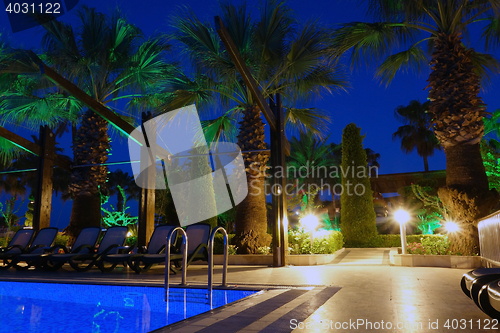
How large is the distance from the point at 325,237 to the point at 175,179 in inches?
480

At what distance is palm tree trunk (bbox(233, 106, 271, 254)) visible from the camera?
39.4 ft

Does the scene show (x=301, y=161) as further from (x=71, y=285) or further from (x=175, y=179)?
(x=71, y=285)

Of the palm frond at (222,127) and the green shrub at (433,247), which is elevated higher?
the palm frond at (222,127)

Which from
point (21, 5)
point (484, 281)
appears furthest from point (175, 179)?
point (484, 281)

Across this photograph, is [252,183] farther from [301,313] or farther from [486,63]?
[301,313]

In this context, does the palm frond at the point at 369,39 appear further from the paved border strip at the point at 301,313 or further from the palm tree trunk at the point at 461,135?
the paved border strip at the point at 301,313

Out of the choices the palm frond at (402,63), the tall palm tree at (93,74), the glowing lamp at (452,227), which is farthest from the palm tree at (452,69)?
the tall palm tree at (93,74)

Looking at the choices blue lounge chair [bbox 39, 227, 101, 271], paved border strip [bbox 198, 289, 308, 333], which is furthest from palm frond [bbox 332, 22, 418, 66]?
blue lounge chair [bbox 39, 227, 101, 271]

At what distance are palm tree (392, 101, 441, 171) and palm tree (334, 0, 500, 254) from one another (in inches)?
975

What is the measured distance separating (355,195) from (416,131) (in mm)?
18179

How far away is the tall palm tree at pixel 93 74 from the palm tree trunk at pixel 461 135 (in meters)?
7.99

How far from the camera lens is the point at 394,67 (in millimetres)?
10984

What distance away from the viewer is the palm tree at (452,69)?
8891 mm

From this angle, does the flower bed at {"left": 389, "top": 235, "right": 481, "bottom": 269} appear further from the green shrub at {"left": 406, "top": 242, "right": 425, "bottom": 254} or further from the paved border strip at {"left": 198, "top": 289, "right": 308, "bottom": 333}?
the paved border strip at {"left": 198, "top": 289, "right": 308, "bottom": 333}
